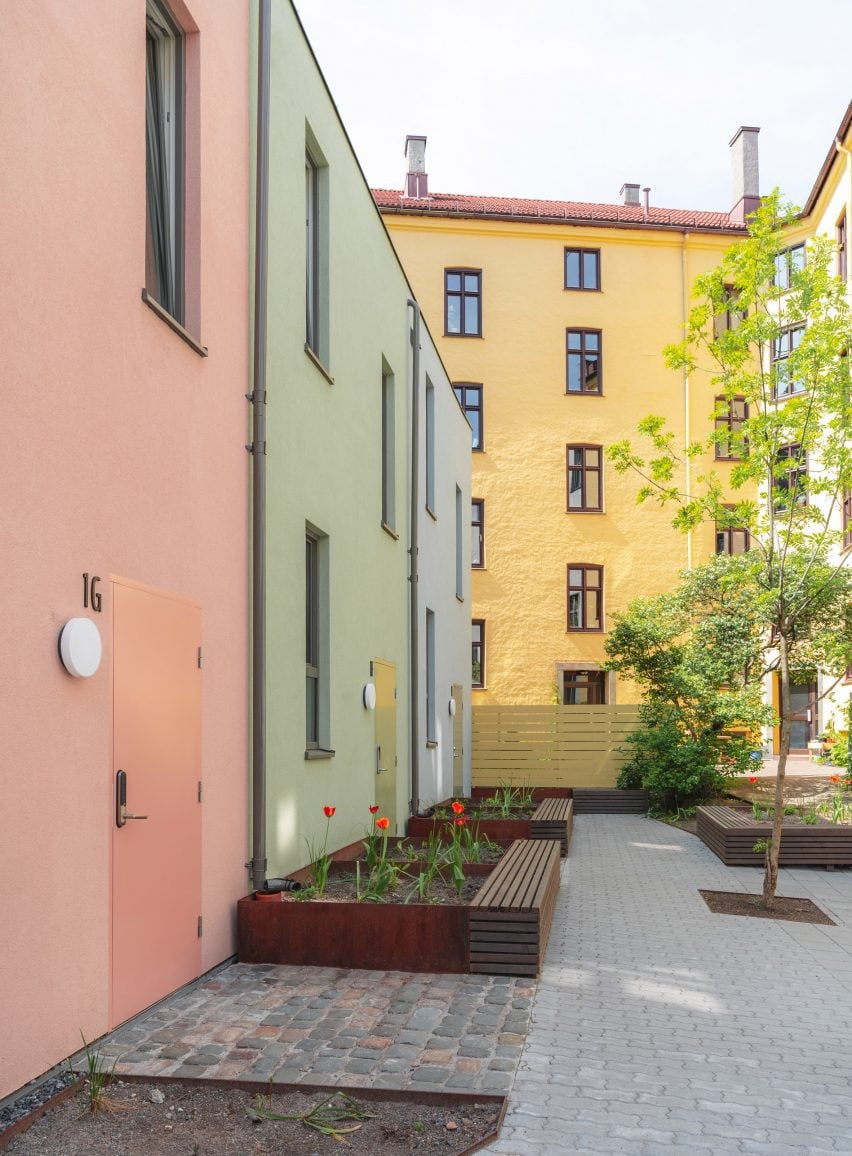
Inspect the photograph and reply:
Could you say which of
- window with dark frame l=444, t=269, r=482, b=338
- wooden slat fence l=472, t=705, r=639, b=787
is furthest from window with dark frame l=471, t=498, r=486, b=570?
wooden slat fence l=472, t=705, r=639, b=787

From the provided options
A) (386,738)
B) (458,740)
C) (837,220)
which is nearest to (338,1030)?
(386,738)

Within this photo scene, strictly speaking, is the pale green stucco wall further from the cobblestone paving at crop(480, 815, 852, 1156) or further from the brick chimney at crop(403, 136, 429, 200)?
the brick chimney at crop(403, 136, 429, 200)

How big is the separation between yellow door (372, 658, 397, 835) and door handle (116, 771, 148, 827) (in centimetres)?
605

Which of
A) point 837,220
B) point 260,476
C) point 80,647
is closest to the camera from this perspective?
point 80,647

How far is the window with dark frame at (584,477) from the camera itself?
32.1 m

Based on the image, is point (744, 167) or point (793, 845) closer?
point (793, 845)

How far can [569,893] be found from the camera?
33.5 ft

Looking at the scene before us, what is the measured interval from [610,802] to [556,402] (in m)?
15.3

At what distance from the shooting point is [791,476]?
10.5 meters

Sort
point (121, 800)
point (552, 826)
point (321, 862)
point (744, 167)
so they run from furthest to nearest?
point (744, 167)
point (552, 826)
point (321, 862)
point (121, 800)

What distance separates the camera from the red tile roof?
32.3 metres

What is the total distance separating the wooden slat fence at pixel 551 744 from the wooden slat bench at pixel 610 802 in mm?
1706

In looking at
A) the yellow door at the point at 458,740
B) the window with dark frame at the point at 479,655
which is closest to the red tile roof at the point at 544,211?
the window with dark frame at the point at 479,655

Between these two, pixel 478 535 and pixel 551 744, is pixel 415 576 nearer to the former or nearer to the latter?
pixel 551 744
